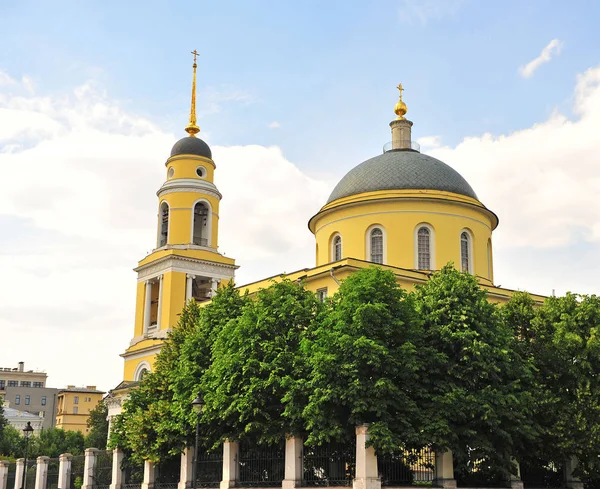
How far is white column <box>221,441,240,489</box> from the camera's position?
1081 inches

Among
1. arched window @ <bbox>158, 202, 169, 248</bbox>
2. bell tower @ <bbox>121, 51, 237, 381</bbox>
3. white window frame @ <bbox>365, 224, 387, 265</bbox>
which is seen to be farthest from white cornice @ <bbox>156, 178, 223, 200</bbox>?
white window frame @ <bbox>365, 224, 387, 265</bbox>

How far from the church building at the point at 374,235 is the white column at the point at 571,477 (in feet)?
36.0

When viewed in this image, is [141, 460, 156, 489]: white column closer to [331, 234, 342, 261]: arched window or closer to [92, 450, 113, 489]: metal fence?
[92, 450, 113, 489]: metal fence

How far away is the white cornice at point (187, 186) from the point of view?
4734cm

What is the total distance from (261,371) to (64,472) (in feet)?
53.3

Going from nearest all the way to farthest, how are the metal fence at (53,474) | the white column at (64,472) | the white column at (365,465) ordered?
1. the white column at (365,465)
2. the white column at (64,472)
3. the metal fence at (53,474)

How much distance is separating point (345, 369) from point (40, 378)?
333 feet

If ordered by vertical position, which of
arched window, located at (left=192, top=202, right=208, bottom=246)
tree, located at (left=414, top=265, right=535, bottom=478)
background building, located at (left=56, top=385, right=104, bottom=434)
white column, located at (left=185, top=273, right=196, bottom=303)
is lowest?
tree, located at (left=414, top=265, right=535, bottom=478)

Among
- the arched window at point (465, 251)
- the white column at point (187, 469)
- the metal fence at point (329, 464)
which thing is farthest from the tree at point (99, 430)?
the metal fence at point (329, 464)

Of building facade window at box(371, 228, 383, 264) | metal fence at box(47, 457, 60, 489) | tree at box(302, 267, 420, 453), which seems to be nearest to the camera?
tree at box(302, 267, 420, 453)

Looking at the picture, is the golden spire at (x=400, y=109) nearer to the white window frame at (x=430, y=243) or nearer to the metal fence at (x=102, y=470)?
the white window frame at (x=430, y=243)

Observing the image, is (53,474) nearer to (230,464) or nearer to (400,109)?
(230,464)

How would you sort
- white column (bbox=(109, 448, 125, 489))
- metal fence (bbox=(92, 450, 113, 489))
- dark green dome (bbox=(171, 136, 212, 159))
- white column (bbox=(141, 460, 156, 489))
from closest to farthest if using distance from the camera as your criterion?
white column (bbox=(141, 460, 156, 489)), white column (bbox=(109, 448, 125, 489)), metal fence (bbox=(92, 450, 113, 489)), dark green dome (bbox=(171, 136, 212, 159))

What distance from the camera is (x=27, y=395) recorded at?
361ft
